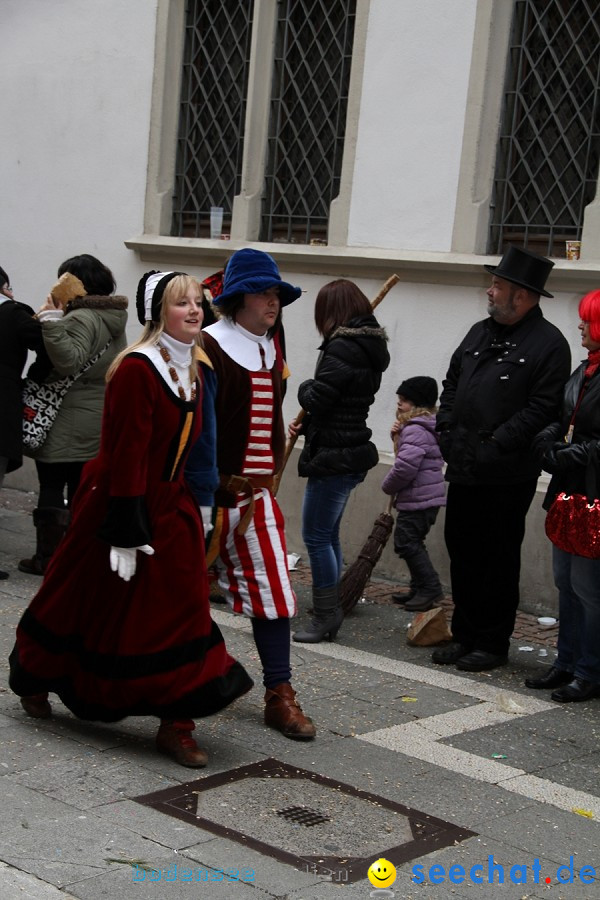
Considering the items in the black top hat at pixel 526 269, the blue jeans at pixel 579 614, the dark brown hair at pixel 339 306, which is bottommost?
the blue jeans at pixel 579 614

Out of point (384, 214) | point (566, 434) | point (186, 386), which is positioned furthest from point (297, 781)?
point (384, 214)

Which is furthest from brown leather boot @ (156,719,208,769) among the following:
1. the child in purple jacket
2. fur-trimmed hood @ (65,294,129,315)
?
fur-trimmed hood @ (65,294,129,315)

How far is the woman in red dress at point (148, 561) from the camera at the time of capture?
4840mm

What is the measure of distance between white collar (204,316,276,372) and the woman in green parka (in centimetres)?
266

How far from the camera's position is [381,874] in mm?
4059

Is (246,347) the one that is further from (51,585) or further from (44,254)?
(44,254)

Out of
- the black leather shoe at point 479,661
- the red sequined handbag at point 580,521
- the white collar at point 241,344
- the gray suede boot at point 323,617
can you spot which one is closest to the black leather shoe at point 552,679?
the black leather shoe at point 479,661

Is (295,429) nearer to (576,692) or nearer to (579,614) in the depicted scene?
(579,614)

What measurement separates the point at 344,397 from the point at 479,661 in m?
1.56

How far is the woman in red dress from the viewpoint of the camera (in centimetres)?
484

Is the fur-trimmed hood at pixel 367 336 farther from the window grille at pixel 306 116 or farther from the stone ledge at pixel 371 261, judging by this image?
the window grille at pixel 306 116

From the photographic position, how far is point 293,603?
5383 millimetres

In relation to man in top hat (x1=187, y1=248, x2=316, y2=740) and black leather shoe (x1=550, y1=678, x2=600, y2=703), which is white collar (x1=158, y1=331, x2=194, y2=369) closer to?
man in top hat (x1=187, y1=248, x2=316, y2=740)

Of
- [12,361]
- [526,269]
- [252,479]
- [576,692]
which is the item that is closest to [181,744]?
[252,479]
